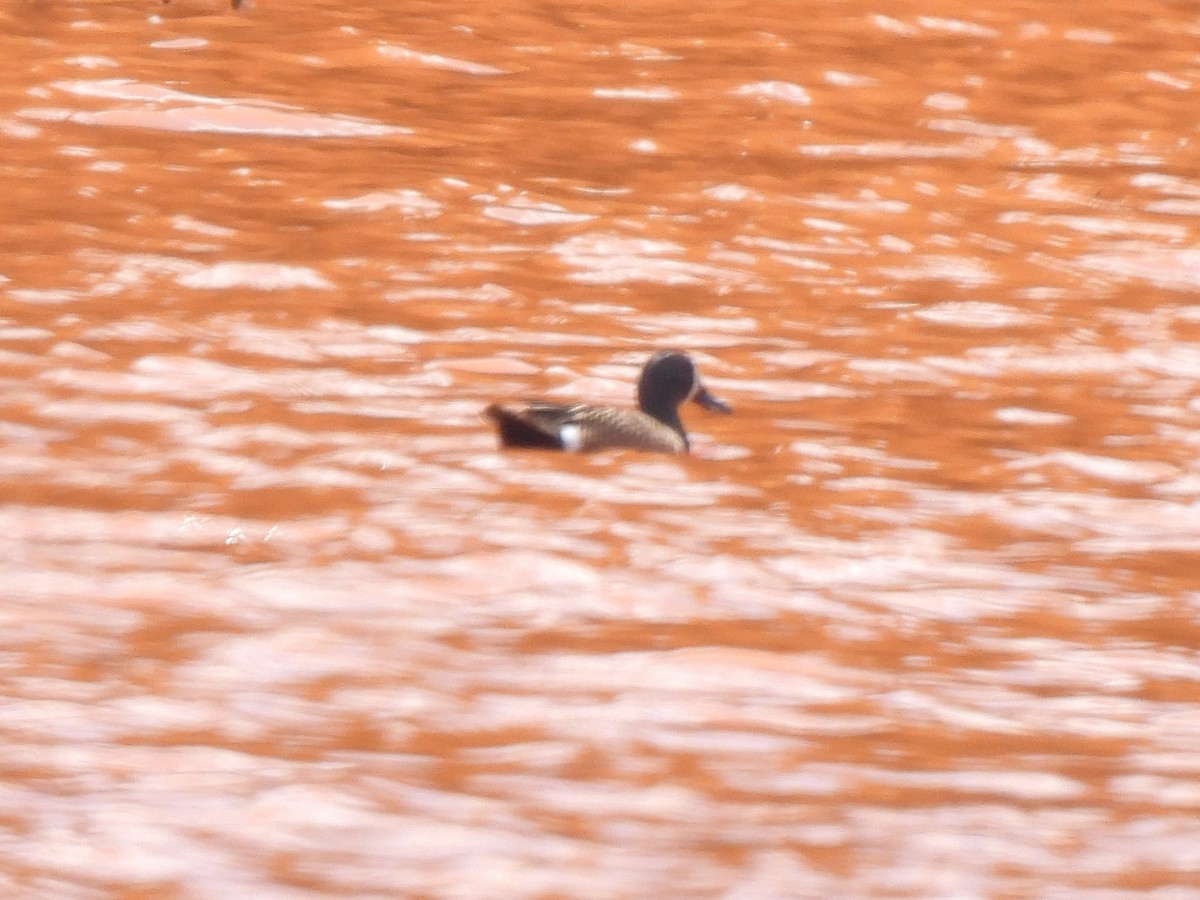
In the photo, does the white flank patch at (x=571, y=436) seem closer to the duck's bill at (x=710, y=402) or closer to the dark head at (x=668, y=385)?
the dark head at (x=668, y=385)

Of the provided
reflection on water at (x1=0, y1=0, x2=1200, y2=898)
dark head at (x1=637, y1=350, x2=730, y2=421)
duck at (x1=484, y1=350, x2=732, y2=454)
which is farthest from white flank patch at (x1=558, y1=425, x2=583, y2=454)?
dark head at (x1=637, y1=350, x2=730, y2=421)

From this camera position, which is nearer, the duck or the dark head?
the duck

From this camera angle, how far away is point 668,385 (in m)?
8.26

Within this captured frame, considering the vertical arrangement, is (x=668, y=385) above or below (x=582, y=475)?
above

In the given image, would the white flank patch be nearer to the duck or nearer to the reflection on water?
the duck

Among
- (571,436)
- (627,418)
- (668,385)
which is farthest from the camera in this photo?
(668,385)

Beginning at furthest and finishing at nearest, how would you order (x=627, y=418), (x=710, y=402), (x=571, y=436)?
(x=710, y=402)
(x=627, y=418)
(x=571, y=436)

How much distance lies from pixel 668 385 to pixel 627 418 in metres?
0.28

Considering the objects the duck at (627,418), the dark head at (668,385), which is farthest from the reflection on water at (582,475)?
the dark head at (668,385)

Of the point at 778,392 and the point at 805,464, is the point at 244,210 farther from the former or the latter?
the point at 805,464

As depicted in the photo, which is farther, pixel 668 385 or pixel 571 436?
Answer: pixel 668 385

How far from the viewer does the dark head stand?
822 cm

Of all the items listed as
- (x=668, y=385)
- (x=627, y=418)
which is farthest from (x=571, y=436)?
(x=668, y=385)

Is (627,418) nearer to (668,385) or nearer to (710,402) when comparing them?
(668,385)
